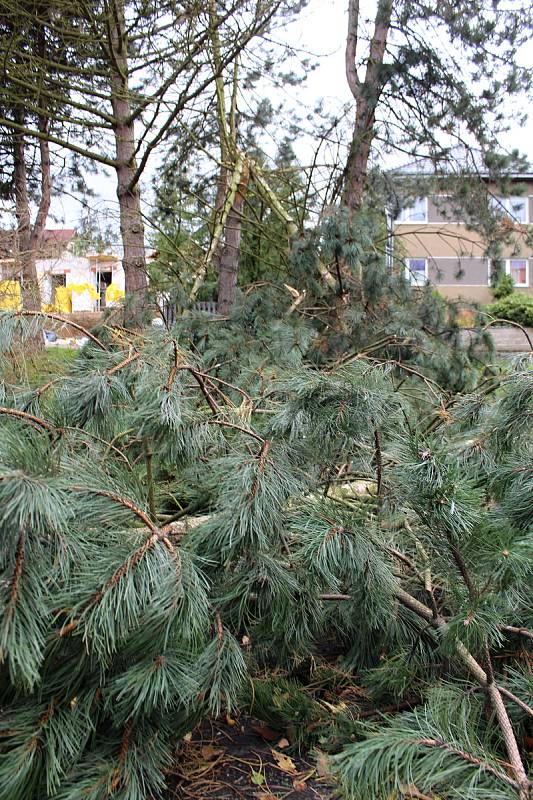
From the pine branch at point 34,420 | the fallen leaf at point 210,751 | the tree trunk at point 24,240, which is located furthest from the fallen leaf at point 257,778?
the tree trunk at point 24,240

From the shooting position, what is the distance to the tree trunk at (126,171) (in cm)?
592

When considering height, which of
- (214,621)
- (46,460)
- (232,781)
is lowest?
(232,781)

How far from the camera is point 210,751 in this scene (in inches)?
77.9

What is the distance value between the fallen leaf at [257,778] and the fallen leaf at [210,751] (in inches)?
6.0

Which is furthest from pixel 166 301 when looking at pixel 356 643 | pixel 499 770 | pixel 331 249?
pixel 499 770

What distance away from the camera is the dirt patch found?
5.81ft

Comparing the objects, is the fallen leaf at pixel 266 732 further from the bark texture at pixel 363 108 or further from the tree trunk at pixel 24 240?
the bark texture at pixel 363 108

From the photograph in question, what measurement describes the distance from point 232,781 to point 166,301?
4.41 metres

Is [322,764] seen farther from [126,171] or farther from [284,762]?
[126,171]

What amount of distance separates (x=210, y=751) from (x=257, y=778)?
0.20 m

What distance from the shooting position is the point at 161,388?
1719 millimetres

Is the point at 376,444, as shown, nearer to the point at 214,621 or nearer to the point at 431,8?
the point at 214,621

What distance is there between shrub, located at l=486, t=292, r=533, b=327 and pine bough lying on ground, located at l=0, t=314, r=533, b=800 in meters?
22.1

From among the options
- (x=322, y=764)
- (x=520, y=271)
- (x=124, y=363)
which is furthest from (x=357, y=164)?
(x=520, y=271)
